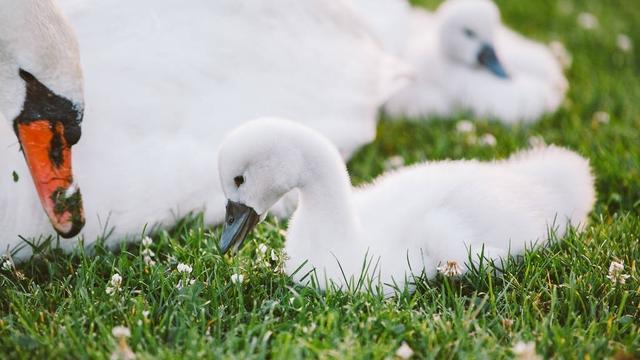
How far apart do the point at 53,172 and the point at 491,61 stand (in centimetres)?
317

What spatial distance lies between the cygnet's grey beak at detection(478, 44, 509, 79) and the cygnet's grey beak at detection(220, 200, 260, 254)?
2.74 meters

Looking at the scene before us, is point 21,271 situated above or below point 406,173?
below

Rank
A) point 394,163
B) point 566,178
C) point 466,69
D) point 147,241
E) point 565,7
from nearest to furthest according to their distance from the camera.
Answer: point 147,241, point 566,178, point 394,163, point 466,69, point 565,7

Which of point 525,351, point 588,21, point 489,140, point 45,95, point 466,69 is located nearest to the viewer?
point 525,351

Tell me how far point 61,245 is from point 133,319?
0.65 m

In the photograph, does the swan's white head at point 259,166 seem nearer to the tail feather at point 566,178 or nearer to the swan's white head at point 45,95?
the swan's white head at point 45,95

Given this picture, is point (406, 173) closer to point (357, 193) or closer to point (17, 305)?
point (357, 193)

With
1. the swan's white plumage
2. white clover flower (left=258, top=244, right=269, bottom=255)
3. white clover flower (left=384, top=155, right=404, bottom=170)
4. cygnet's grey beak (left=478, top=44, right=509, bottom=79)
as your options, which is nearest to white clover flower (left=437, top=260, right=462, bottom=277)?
white clover flower (left=258, top=244, right=269, bottom=255)

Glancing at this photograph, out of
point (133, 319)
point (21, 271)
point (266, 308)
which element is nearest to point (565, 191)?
point (266, 308)

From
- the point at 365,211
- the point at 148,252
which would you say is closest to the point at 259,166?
the point at 365,211

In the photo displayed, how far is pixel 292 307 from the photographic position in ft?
9.84

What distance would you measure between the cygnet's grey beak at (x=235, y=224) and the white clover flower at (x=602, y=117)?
2490mm

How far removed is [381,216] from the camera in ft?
10.9

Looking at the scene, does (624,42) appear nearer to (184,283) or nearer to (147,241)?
(147,241)
